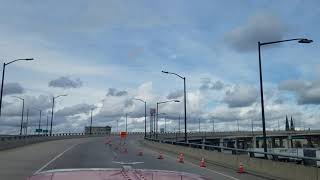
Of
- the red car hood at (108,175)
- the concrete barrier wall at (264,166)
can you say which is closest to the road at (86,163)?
the concrete barrier wall at (264,166)

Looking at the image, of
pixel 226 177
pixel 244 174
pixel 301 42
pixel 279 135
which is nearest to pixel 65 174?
pixel 226 177

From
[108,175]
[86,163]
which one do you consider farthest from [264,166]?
[108,175]

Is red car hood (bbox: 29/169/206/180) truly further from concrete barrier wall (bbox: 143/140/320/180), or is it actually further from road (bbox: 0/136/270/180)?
concrete barrier wall (bbox: 143/140/320/180)

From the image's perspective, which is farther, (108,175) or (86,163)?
(86,163)

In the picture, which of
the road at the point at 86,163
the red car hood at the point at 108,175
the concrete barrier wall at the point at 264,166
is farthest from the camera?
the road at the point at 86,163

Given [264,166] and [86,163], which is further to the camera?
[86,163]

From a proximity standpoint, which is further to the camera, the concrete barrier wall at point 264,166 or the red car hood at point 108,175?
the concrete barrier wall at point 264,166

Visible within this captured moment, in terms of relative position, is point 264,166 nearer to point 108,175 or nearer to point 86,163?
point 86,163

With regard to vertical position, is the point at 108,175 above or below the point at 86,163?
above

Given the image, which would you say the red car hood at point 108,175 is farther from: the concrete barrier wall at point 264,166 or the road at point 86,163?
the concrete barrier wall at point 264,166

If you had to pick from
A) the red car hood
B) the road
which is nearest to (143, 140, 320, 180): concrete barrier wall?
the road

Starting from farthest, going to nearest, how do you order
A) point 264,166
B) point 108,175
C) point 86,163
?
point 86,163
point 264,166
point 108,175

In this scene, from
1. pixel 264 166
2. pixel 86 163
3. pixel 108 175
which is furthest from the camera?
pixel 86 163

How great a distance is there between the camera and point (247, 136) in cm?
17412
